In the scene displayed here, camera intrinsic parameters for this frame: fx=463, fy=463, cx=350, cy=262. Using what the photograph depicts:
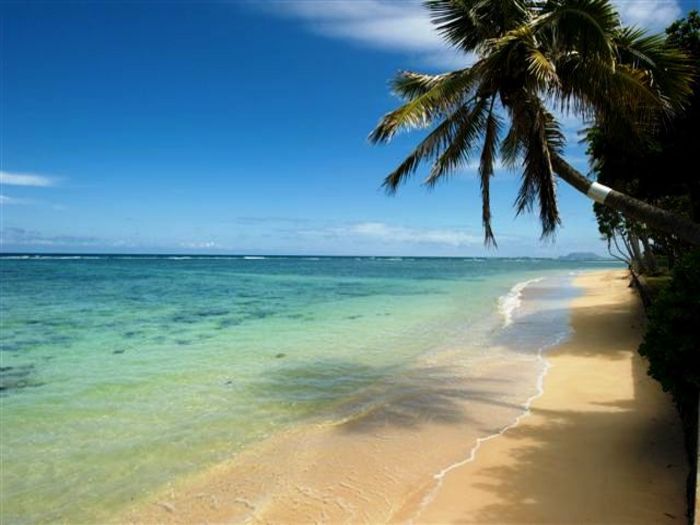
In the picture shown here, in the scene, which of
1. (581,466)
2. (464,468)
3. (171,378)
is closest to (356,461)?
(464,468)

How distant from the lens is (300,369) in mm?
9148

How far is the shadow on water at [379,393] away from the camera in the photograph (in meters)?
6.39

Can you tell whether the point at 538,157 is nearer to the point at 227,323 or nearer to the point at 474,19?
the point at 474,19

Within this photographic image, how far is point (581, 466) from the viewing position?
4.59 m

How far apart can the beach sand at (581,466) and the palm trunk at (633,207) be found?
2232 mm

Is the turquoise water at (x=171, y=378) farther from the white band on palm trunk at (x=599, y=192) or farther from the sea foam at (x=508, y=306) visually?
the white band on palm trunk at (x=599, y=192)

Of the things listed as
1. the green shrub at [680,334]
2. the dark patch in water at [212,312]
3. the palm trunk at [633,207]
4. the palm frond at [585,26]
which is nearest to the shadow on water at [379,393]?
the green shrub at [680,334]

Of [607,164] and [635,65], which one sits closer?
[635,65]

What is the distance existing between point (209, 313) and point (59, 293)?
12.4 m

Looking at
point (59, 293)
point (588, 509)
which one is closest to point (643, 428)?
point (588, 509)

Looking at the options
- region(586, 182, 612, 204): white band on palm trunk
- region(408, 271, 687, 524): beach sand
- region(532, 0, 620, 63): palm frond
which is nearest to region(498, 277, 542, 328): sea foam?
region(408, 271, 687, 524): beach sand

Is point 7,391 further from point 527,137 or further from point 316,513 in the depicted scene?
point 527,137

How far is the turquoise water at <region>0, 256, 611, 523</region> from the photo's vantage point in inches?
195

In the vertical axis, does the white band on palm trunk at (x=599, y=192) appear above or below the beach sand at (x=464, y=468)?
above
